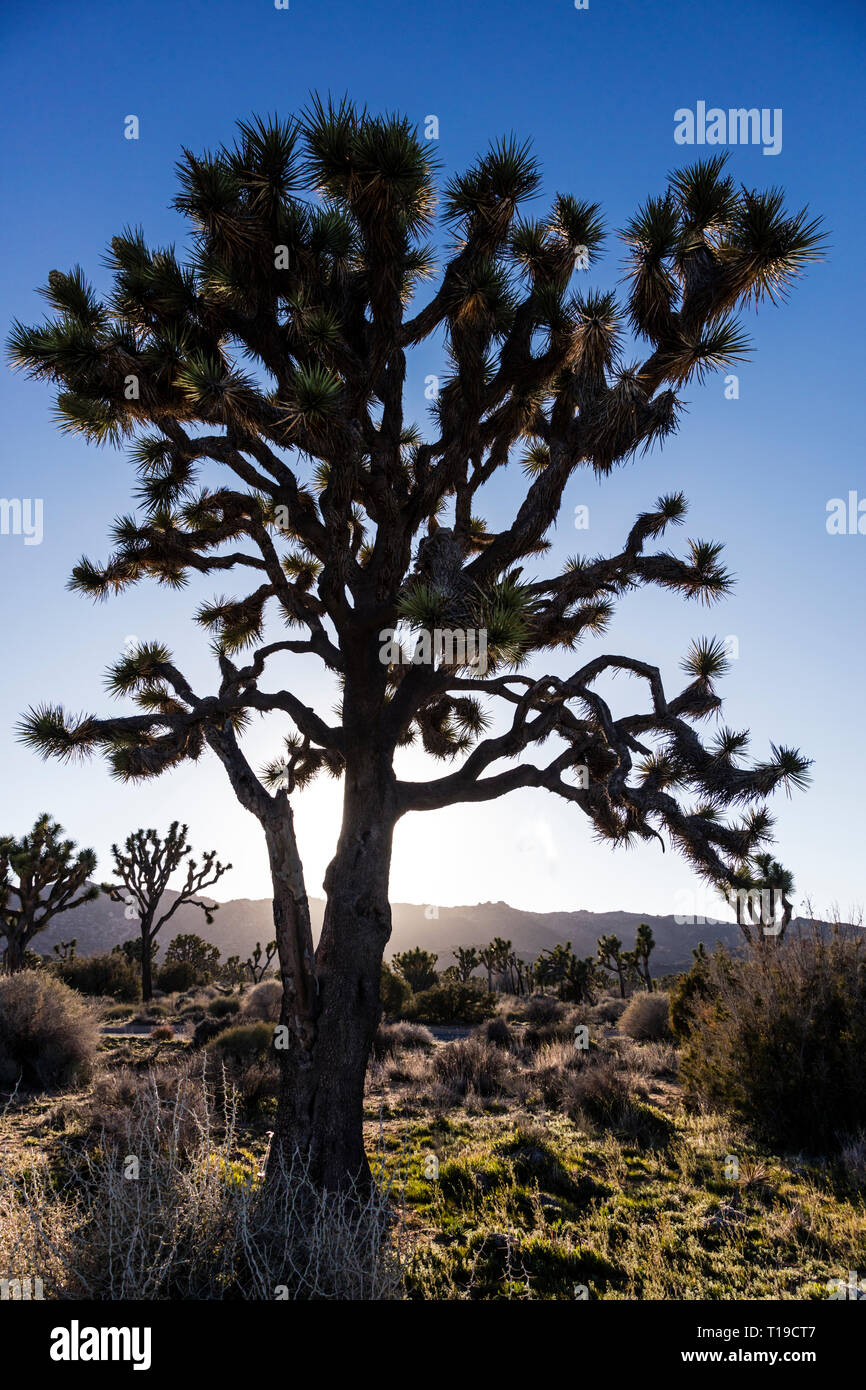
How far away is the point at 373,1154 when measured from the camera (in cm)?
705

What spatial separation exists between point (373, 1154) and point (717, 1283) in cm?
383

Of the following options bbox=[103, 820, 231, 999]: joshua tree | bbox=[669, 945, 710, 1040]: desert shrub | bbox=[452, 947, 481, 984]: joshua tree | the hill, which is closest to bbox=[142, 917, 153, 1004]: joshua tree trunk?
bbox=[103, 820, 231, 999]: joshua tree

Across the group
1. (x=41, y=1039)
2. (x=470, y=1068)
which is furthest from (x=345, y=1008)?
(x=41, y=1039)

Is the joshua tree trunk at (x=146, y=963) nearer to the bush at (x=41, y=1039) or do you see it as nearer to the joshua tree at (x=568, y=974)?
the bush at (x=41, y=1039)

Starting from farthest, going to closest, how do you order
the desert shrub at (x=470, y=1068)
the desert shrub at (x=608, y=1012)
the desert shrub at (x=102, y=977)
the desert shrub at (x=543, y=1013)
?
the desert shrub at (x=102, y=977)
the desert shrub at (x=608, y=1012)
the desert shrub at (x=543, y=1013)
the desert shrub at (x=470, y=1068)

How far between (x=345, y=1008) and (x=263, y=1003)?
12.9m

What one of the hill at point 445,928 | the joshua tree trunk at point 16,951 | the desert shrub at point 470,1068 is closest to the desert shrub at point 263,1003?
the desert shrub at point 470,1068

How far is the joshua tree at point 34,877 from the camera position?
22.6 m

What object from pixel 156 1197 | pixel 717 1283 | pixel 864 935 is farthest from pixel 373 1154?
pixel 864 935

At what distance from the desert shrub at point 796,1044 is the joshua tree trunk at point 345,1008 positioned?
4755 millimetres

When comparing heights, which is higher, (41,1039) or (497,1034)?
(41,1039)

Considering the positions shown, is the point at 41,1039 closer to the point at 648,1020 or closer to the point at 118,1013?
the point at 118,1013

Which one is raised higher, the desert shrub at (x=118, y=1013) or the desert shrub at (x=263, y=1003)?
the desert shrub at (x=263, y=1003)

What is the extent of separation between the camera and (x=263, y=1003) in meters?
17.2
